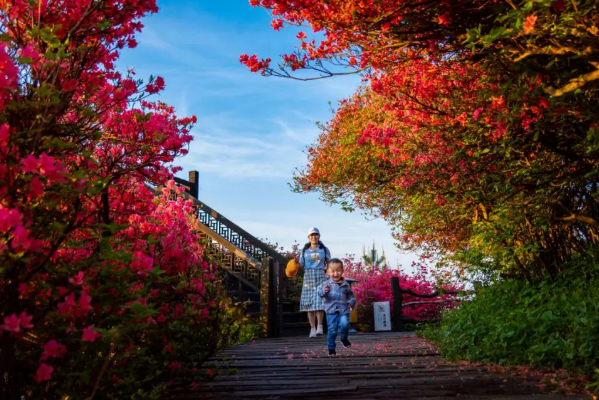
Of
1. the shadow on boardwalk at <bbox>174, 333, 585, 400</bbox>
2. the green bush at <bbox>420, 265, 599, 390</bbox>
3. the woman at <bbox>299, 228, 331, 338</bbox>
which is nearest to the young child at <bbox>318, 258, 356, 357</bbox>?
the shadow on boardwalk at <bbox>174, 333, 585, 400</bbox>

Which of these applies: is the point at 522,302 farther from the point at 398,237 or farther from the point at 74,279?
the point at 398,237

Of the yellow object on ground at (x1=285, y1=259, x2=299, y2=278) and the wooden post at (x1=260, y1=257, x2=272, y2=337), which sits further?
the yellow object on ground at (x1=285, y1=259, x2=299, y2=278)

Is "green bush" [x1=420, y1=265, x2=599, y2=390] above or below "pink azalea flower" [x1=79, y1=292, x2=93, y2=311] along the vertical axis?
below

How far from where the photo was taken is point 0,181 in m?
2.96

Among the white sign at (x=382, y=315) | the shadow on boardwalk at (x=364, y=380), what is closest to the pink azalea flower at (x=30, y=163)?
the shadow on boardwalk at (x=364, y=380)

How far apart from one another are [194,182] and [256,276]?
9.06 m

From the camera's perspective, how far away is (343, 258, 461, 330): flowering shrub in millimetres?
15484

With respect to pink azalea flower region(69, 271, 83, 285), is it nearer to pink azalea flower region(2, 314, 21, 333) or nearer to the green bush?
pink azalea flower region(2, 314, 21, 333)

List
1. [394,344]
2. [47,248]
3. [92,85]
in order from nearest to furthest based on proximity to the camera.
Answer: [47,248] < [92,85] < [394,344]

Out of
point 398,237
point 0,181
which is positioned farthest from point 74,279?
point 398,237

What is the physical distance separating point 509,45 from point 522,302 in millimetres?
4034

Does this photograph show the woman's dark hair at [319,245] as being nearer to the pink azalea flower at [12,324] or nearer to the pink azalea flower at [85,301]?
the pink azalea flower at [85,301]

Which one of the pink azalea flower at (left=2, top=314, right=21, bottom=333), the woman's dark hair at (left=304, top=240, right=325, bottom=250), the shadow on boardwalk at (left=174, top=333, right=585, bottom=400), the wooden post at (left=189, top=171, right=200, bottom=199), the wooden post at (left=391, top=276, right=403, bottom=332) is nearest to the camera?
the pink azalea flower at (left=2, top=314, right=21, bottom=333)

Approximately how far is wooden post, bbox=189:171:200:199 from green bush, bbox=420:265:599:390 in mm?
16617
